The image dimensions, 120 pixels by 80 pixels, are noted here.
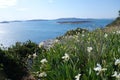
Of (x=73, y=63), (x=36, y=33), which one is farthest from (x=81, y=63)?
(x=36, y=33)

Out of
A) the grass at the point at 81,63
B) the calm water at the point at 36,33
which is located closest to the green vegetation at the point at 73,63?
the grass at the point at 81,63

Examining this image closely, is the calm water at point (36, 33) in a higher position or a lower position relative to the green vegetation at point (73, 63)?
lower

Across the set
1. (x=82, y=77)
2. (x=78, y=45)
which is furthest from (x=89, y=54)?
(x=78, y=45)

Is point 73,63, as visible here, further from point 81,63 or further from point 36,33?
point 36,33

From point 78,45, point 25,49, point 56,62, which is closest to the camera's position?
point 56,62

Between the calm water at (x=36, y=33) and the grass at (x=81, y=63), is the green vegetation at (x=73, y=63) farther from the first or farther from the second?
the calm water at (x=36, y=33)

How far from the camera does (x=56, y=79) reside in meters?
7.04

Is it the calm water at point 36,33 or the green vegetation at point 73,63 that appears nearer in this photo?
the green vegetation at point 73,63

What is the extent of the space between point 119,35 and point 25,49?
3368 millimetres

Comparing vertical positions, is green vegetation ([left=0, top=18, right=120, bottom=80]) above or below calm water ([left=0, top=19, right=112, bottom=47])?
above

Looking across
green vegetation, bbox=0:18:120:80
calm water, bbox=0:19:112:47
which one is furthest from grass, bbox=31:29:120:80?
calm water, bbox=0:19:112:47

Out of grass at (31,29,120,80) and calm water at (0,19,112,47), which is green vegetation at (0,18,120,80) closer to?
grass at (31,29,120,80)

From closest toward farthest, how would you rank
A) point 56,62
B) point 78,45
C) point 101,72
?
1. point 101,72
2. point 56,62
3. point 78,45

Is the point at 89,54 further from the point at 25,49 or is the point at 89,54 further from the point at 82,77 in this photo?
the point at 25,49
